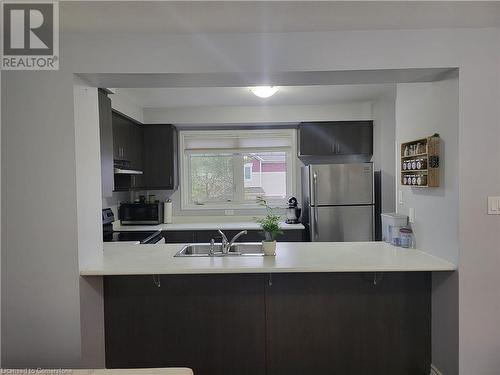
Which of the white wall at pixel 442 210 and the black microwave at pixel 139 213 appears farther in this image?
the black microwave at pixel 139 213

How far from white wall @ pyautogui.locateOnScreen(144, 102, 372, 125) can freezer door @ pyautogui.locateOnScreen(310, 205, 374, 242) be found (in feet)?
4.20

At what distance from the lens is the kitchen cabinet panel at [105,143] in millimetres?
2680

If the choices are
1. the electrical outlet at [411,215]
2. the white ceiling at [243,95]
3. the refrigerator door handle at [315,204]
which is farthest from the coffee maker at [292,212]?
the electrical outlet at [411,215]

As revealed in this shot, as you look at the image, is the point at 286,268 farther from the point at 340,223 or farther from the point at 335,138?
the point at 335,138

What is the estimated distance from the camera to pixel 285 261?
2152 millimetres

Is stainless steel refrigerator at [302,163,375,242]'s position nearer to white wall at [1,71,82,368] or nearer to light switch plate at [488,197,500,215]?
light switch plate at [488,197,500,215]

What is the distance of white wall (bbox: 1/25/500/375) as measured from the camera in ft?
6.37

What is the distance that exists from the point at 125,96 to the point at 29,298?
8.26ft

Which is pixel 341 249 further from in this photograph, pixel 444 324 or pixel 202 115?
pixel 202 115

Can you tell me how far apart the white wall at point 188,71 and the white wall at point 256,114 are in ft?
8.18

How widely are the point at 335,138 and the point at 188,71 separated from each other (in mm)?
2848

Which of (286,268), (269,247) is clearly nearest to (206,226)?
(269,247)

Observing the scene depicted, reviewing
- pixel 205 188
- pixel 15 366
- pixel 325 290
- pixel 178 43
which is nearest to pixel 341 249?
pixel 325 290

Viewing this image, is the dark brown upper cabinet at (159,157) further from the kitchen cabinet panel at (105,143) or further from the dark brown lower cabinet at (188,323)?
the dark brown lower cabinet at (188,323)
